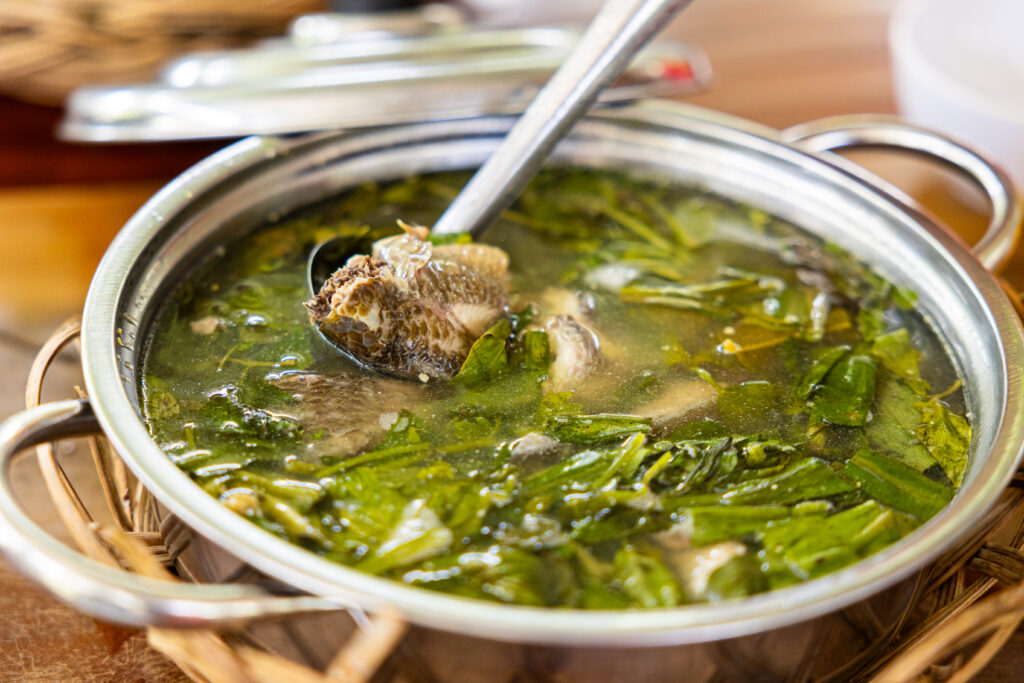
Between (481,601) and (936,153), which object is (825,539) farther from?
(936,153)

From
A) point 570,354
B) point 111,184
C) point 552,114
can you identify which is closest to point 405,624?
point 570,354

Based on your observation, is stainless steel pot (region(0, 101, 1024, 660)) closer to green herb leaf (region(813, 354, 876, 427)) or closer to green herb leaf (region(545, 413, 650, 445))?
green herb leaf (region(813, 354, 876, 427))

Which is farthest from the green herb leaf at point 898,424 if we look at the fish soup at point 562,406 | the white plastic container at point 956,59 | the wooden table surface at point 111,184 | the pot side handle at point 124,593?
the white plastic container at point 956,59

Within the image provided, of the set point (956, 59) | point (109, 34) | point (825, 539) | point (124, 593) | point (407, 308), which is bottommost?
point (124, 593)

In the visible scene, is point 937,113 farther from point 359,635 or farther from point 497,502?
point 359,635

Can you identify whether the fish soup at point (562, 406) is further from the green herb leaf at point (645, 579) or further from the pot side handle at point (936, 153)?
the pot side handle at point (936, 153)

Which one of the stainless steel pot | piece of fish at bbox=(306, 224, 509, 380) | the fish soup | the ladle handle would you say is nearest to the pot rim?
the stainless steel pot

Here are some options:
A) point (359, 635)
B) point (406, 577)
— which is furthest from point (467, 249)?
point (359, 635)

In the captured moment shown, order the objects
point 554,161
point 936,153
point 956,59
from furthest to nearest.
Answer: point 956,59 < point 554,161 < point 936,153
